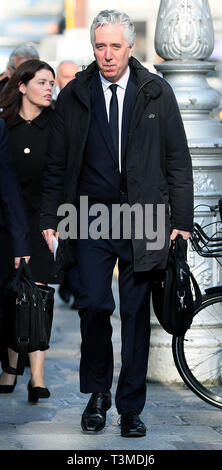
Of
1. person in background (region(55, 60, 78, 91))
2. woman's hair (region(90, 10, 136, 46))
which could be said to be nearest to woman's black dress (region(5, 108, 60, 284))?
woman's hair (region(90, 10, 136, 46))

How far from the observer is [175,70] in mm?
7324

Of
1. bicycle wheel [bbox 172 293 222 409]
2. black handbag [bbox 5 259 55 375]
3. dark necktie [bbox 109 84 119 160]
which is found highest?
dark necktie [bbox 109 84 119 160]

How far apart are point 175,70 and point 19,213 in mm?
1896

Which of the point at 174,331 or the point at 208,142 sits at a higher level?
the point at 208,142

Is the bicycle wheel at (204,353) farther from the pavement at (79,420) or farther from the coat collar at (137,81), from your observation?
the coat collar at (137,81)

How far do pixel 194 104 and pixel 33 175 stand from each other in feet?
3.45

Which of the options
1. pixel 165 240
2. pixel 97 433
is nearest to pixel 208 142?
pixel 165 240

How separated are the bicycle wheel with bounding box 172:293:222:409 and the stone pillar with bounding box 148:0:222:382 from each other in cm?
22

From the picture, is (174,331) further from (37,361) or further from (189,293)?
(37,361)

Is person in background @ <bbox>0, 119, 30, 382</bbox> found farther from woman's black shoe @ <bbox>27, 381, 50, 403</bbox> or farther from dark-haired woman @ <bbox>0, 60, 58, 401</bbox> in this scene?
woman's black shoe @ <bbox>27, 381, 50, 403</bbox>

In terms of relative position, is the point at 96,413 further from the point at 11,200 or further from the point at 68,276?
the point at 68,276

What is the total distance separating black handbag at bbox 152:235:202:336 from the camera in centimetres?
590

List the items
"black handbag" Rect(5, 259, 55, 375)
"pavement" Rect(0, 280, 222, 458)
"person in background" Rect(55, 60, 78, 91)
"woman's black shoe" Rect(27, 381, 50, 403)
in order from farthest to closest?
"person in background" Rect(55, 60, 78, 91), "woman's black shoe" Rect(27, 381, 50, 403), "black handbag" Rect(5, 259, 55, 375), "pavement" Rect(0, 280, 222, 458)

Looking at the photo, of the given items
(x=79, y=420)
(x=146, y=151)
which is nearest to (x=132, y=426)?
(x=79, y=420)
